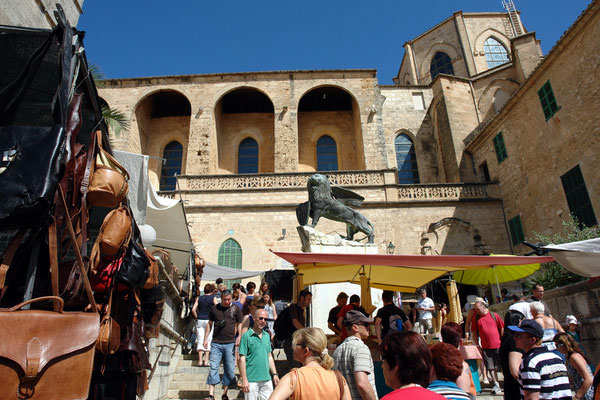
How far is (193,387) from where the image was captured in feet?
20.0

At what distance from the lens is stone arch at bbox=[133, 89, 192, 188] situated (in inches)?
831

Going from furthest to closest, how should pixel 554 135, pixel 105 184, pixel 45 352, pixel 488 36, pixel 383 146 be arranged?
1. pixel 488 36
2. pixel 383 146
3. pixel 554 135
4. pixel 105 184
5. pixel 45 352

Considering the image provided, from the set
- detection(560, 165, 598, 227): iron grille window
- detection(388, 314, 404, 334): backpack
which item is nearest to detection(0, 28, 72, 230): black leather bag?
detection(388, 314, 404, 334): backpack

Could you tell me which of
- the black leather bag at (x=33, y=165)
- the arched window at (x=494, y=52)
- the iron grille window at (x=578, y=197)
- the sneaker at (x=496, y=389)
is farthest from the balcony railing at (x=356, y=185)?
the arched window at (x=494, y=52)

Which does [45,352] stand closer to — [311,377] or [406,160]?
[311,377]

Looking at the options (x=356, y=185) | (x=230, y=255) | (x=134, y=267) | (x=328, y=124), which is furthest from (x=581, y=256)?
(x=328, y=124)

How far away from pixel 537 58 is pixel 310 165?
42.8 ft

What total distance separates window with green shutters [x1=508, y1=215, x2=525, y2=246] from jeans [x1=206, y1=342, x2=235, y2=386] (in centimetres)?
1364

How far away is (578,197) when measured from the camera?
1237 cm

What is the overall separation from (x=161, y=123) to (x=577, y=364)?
22.3 m

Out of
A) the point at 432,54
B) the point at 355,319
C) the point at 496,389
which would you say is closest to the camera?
the point at 355,319

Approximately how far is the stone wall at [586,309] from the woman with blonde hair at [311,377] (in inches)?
209

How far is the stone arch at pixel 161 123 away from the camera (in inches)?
831

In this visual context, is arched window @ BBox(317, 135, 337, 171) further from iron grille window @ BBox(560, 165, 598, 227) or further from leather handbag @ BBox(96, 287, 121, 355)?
leather handbag @ BBox(96, 287, 121, 355)
